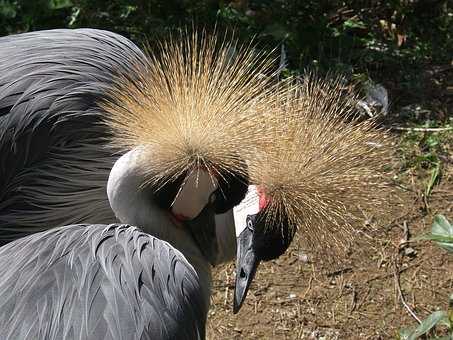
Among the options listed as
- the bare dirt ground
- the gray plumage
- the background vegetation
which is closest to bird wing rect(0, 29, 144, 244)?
the gray plumage

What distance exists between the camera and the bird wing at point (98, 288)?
1.38 meters

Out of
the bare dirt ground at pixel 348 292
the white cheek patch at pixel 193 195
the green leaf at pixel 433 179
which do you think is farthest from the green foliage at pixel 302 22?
the white cheek patch at pixel 193 195

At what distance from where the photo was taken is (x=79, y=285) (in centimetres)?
141

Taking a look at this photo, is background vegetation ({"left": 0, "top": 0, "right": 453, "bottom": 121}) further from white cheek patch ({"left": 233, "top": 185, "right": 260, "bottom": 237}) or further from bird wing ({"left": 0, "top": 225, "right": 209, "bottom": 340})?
bird wing ({"left": 0, "top": 225, "right": 209, "bottom": 340})

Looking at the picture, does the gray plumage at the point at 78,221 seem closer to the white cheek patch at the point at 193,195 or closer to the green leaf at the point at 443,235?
the white cheek patch at the point at 193,195

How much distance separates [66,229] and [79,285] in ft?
0.46

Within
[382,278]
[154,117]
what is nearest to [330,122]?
[154,117]

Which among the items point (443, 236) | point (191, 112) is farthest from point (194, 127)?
point (443, 236)

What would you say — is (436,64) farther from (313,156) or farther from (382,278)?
(313,156)

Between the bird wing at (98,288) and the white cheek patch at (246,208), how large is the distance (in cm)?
12

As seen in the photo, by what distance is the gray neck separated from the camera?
1.49 meters

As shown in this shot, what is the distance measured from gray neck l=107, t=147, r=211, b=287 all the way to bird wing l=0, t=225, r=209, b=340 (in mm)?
39

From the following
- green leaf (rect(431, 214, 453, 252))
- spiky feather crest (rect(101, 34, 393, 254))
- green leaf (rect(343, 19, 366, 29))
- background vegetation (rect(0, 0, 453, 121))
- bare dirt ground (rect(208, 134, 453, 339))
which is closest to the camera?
spiky feather crest (rect(101, 34, 393, 254))

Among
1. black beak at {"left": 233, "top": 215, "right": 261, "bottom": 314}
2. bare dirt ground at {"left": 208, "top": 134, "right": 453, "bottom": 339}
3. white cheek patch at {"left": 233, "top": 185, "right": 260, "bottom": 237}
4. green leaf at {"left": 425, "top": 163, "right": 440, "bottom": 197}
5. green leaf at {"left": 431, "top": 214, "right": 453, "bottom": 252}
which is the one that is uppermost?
white cheek patch at {"left": 233, "top": 185, "right": 260, "bottom": 237}
